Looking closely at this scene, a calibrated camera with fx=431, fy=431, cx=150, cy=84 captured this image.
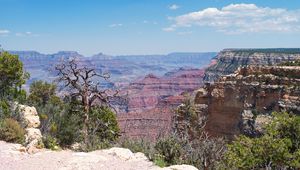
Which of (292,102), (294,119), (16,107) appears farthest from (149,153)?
(292,102)

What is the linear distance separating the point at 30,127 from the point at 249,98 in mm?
35548

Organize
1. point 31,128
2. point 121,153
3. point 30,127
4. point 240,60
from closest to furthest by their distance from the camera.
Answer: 1. point 121,153
2. point 31,128
3. point 30,127
4. point 240,60

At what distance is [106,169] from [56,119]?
1299cm

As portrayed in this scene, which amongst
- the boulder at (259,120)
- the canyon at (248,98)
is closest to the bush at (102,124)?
the boulder at (259,120)

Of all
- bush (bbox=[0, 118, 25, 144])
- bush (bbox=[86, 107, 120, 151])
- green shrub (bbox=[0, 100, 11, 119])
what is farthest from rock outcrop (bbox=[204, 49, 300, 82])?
bush (bbox=[0, 118, 25, 144])

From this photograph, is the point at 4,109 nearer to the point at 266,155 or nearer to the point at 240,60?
the point at 266,155

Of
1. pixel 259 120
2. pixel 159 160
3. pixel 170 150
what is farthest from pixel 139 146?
pixel 259 120

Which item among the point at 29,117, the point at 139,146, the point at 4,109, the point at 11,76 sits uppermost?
the point at 11,76

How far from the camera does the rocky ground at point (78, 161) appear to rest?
15.8 metres

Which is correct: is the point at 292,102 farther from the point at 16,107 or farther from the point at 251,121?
the point at 16,107

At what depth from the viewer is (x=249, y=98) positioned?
178ft

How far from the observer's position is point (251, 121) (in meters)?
51.9

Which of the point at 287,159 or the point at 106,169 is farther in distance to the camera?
the point at 287,159

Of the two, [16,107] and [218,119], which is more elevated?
[16,107]
